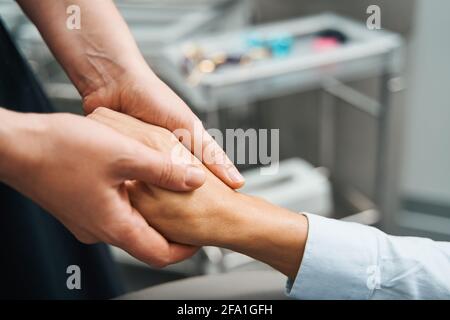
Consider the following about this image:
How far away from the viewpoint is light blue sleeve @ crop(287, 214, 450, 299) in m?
0.66

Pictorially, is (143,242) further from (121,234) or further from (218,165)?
(218,165)

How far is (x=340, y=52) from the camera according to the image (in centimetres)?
142

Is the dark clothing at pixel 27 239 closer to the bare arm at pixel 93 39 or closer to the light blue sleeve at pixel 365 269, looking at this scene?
the bare arm at pixel 93 39

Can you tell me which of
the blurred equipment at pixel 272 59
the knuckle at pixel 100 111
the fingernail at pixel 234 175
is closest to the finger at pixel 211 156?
the fingernail at pixel 234 175

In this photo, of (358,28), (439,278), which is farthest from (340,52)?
(439,278)

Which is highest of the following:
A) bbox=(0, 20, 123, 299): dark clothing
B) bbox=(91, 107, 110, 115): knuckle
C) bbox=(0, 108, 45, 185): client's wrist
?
bbox=(0, 108, 45, 185): client's wrist

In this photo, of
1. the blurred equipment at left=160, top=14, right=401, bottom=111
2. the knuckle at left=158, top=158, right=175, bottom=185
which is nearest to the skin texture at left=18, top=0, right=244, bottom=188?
the knuckle at left=158, top=158, right=175, bottom=185

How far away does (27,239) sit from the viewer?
0.85m

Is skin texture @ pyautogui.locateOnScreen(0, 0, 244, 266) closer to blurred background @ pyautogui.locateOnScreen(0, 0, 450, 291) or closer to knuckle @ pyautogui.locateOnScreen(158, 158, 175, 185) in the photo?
knuckle @ pyautogui.locateOnScreen(158, 158, 175, 185)

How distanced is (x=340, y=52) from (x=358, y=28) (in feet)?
0.70

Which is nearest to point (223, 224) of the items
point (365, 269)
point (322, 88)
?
point (365, 269)

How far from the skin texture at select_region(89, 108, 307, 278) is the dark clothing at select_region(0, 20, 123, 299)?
25cm

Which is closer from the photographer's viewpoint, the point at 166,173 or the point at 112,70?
the point at 166,173

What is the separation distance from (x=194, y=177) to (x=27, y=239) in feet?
1.11
